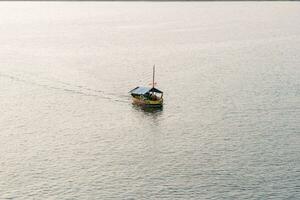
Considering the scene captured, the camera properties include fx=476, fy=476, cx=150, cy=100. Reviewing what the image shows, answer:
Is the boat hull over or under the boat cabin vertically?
under

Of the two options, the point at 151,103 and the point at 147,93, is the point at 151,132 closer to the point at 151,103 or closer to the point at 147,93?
the point at 151,103

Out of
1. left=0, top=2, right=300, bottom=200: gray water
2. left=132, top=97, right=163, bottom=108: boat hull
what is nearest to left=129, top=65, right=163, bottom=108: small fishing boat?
left=132, top=97, right=163, bottom=108: boat hull

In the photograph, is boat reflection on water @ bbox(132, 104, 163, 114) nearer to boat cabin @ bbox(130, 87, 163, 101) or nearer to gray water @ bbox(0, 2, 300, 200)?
gray water @ bbox(0, 2, 300, 200)

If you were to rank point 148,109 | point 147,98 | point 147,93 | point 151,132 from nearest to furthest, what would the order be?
point 151,132 < point 148,109 < point 147,98 < point 147,93

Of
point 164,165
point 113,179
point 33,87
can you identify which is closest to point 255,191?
point 164,165

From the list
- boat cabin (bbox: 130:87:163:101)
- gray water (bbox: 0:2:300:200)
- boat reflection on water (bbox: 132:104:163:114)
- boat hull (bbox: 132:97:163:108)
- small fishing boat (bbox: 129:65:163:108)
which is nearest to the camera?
gray water (bbox: 0:2:300:200)

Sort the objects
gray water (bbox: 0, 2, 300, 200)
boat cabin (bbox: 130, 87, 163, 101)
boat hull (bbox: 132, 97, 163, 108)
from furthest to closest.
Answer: boat cabin (bbox: 130, 87, 163, 101)
boat hull (bbox: 132, 97, 163, 108)
gray water (bbox: 0, 2, 300, 200)

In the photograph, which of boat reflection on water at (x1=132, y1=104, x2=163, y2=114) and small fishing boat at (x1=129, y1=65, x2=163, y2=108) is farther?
small fishing boat at (x1=129, y1=65, x2=163, y2=108)

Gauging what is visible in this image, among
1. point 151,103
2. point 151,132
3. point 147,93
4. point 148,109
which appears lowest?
point 151,132

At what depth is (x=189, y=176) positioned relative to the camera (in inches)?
3105

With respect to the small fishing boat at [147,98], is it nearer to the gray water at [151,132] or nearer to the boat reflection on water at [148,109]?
the boat reflection on water at [148,109]

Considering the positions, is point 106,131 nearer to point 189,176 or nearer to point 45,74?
point 189,176

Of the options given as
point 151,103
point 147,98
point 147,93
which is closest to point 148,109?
Answer: point 151,103

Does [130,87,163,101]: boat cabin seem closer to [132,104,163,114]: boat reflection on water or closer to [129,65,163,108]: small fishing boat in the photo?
[129,65,163,108]: small fishing boat
